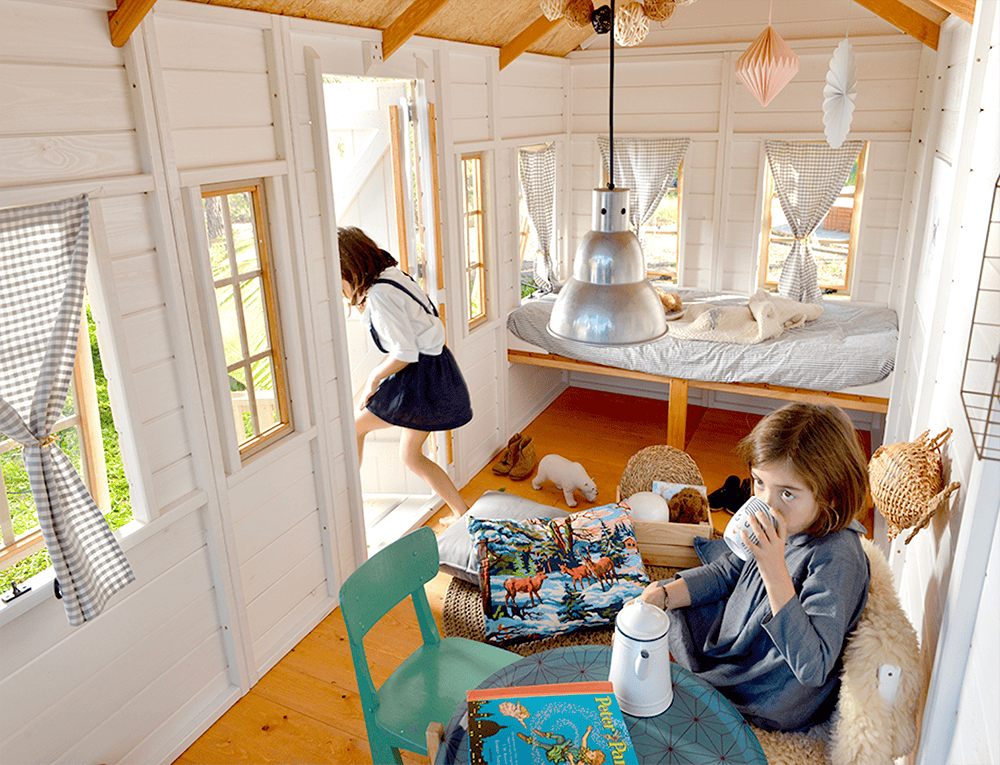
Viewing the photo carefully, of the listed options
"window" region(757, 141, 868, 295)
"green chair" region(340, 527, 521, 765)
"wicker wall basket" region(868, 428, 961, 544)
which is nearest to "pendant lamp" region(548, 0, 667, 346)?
"wicker wall basket" region(868, 428, 961, 544)

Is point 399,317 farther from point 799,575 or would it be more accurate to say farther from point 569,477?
point 799,575

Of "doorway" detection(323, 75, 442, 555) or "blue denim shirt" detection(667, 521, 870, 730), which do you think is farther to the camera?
"doorway" detection(323, 75, 442, 555)

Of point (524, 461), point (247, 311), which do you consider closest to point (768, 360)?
point (524, 461)

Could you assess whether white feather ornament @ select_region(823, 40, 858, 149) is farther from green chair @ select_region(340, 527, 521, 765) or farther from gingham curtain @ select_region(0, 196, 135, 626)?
gingham curtain @ select_region(0, 196, 135, 626)

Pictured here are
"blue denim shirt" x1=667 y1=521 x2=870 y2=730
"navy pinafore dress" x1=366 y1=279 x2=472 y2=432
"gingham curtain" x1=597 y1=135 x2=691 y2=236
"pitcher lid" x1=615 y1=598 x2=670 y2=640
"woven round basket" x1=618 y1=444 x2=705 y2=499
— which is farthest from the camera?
"gingham curtain" x1=597 y1=135 x2=691 y2=236

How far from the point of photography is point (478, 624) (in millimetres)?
2557

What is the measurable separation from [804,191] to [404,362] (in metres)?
3.19

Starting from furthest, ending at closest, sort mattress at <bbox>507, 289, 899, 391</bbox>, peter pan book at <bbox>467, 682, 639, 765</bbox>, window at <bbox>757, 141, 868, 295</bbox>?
window at <bbox>757, 141, 868, 295</bbox>
mattress at <bbox>507, 289, 899, 391</bbox>
peter pan book at <bbox>467, 682, 639, 765</bbox>

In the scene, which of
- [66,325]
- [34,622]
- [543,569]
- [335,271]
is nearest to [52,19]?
[66,325]

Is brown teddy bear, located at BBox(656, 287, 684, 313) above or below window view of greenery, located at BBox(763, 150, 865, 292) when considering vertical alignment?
below

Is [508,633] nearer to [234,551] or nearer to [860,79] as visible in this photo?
[234,551]

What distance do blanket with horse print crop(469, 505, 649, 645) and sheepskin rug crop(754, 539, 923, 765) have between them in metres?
0.80

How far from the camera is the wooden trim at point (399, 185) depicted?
3617mm

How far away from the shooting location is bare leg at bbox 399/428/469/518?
11.7 feet
